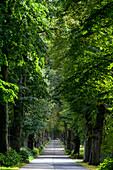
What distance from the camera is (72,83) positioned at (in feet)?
40.3

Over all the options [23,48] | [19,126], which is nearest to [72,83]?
[23,48]

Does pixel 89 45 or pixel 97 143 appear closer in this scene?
pixel 89 45

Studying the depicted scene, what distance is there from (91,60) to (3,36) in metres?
3.74

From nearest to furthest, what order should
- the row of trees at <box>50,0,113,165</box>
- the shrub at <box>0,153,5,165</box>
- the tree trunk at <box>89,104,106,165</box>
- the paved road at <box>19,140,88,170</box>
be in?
1. the row of trees at <box>50,0,113,165</box>
2. the shrub at <box>0,153,5,165</box>
3. the paved road at <box>19,140,88,170</box>
4. the tree trunk at <box>89,104,106,165</box>

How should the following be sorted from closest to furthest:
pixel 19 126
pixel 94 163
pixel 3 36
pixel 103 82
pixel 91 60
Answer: pixel 3 36 < pixel 91 60 < pixel 103 82 < pixel 94 163 < pixel 19 126

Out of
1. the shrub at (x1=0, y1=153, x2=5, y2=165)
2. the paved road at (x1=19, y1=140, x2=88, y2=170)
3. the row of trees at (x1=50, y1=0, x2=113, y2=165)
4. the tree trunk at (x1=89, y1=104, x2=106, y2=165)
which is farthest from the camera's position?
the tree trunk at (x1=89, y1=104, x2=106, y2=165)

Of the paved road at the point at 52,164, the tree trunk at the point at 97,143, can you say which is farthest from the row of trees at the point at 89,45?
the paved road at the point at 52,164

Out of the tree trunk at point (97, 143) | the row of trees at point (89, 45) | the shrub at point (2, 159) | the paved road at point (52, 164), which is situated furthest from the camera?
the tree trunk at point (97, 143)

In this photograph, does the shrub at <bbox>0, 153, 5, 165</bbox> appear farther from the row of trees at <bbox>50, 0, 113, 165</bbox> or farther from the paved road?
the row of trees at <bbox>50, 0, 113, 165</bbox>

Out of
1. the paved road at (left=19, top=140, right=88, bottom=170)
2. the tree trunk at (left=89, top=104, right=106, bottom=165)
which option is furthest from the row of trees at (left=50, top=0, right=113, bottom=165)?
the paved road at (left=19, top=140, right=88, bottom=170)

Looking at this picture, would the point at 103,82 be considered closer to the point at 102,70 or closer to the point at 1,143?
the point at 102,70

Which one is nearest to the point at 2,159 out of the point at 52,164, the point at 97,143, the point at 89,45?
the point at 89,45

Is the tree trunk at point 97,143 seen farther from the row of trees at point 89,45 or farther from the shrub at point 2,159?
the shrub at point 2,159

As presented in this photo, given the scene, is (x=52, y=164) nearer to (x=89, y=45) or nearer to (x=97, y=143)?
(x=97, y=143)
